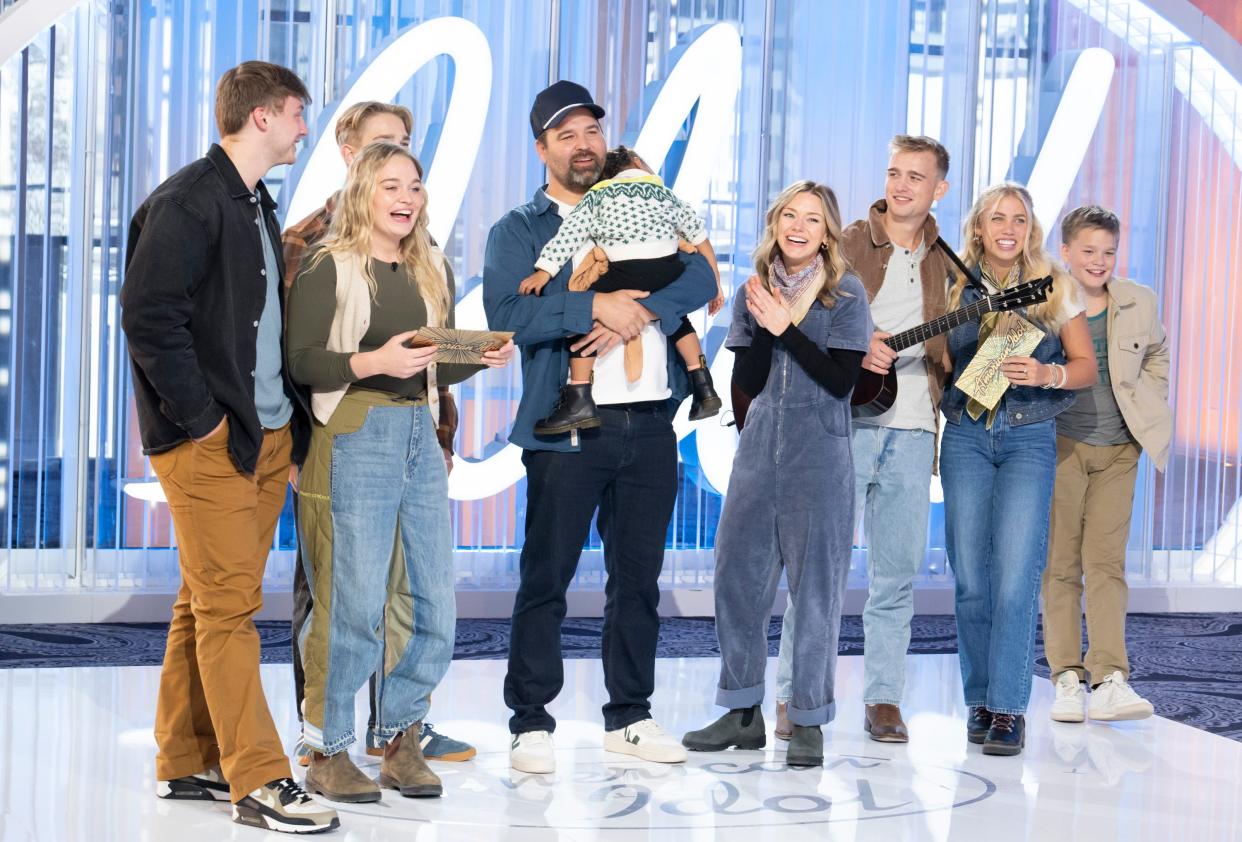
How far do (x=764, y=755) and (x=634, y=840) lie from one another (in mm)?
838

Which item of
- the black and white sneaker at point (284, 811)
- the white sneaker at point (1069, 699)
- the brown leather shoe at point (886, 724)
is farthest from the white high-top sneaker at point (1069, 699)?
→ the black and white sneaker at point (284, 811)

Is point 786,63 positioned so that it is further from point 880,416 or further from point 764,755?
point 764,755

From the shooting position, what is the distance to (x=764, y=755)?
3877mm

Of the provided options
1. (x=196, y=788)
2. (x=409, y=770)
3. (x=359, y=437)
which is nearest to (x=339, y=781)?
(x=409, y=770)

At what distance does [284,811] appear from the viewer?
306cm

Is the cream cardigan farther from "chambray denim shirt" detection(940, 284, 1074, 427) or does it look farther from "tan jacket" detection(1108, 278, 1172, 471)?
"tan jacket" detection(1108, 278, 1172, 471)

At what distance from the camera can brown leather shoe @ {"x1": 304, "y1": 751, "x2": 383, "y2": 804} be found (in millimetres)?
3299

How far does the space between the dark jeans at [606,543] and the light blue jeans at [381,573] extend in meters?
0.27

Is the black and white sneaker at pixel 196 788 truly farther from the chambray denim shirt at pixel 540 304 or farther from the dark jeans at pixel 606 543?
the chambray denim shirt at pixel 540 304

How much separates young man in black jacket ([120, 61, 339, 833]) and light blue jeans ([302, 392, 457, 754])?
0.18 m

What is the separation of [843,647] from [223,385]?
346 cm

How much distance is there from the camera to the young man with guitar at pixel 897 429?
4.04 metres

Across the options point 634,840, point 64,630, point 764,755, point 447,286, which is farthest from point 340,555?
point 64,630

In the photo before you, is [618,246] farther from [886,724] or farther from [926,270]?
[886,724]
